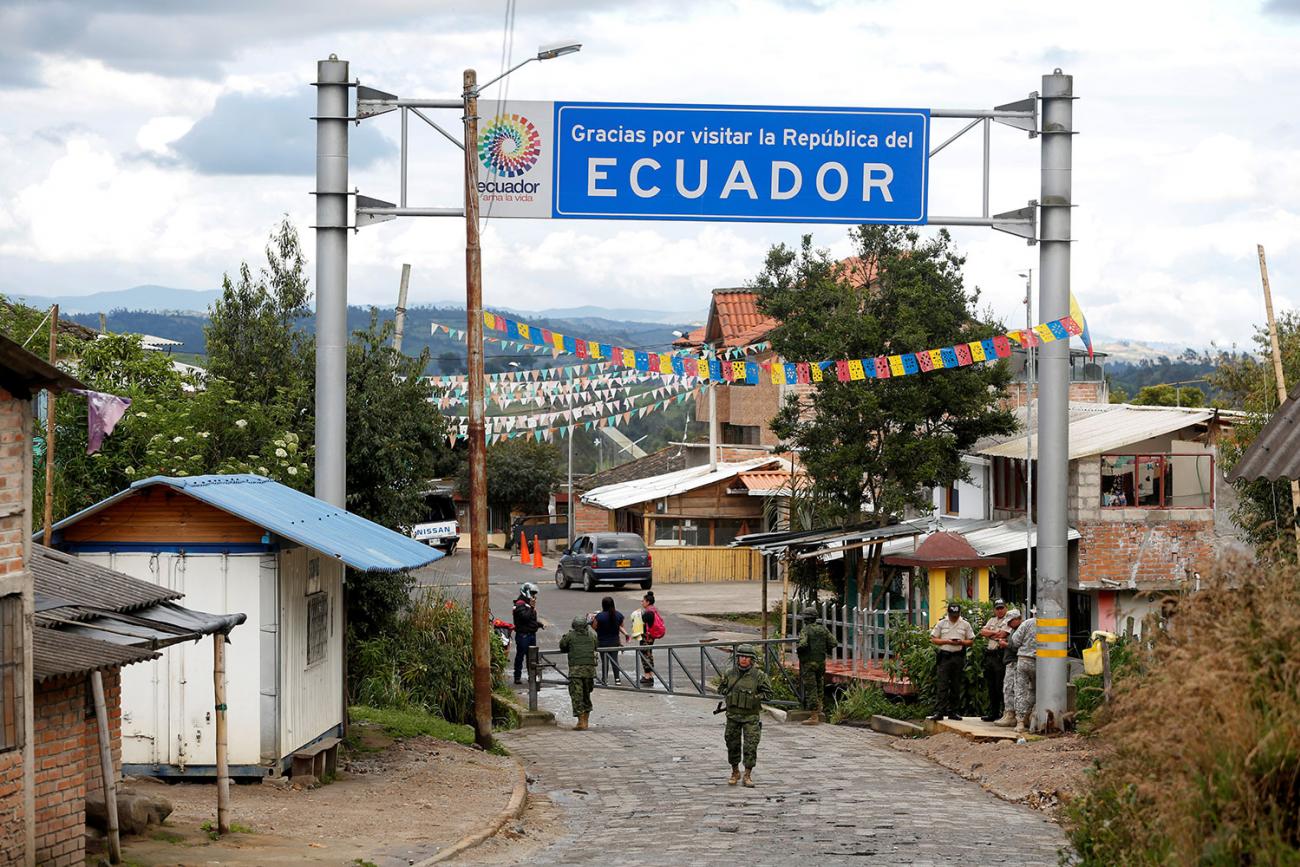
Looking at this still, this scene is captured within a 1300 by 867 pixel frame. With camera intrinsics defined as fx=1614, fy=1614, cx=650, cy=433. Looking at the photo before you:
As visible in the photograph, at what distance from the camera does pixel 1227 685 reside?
7.49 metres

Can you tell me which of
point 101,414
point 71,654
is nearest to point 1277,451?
point 71,654

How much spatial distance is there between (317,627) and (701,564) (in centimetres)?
3528

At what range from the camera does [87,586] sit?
11805mm

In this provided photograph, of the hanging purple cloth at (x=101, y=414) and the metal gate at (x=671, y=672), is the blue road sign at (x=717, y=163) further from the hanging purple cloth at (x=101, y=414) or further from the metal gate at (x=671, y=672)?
the metal gate at (x=671, y=672)

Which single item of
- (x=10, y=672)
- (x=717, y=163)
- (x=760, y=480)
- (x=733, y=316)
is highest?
(x=733, y=316)

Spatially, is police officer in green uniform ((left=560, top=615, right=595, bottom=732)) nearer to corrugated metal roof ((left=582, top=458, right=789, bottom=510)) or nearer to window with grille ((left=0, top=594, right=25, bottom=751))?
window with grille ((left=0, top=594, right=25, bottom=751))

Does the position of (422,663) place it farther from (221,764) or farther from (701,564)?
(701,564)

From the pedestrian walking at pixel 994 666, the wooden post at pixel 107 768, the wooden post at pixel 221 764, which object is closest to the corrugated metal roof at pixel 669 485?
the pedestrian walking at pixel 994 666

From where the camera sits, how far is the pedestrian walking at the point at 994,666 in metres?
20.4

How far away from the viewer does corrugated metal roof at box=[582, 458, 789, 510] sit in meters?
51.3

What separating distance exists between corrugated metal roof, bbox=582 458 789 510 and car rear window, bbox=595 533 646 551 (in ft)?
9.68

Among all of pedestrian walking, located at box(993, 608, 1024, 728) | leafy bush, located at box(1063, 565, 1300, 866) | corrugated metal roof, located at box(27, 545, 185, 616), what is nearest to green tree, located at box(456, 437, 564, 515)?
pedestrian walking, located at box(993, 608, 1024, 728)

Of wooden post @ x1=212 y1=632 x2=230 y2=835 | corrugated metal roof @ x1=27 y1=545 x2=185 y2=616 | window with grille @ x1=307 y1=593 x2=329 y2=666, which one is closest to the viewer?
corrugated metal roof @ x1=27 y1=545 x2=185 y2=616

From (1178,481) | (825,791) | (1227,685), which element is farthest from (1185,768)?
(1178,481)
